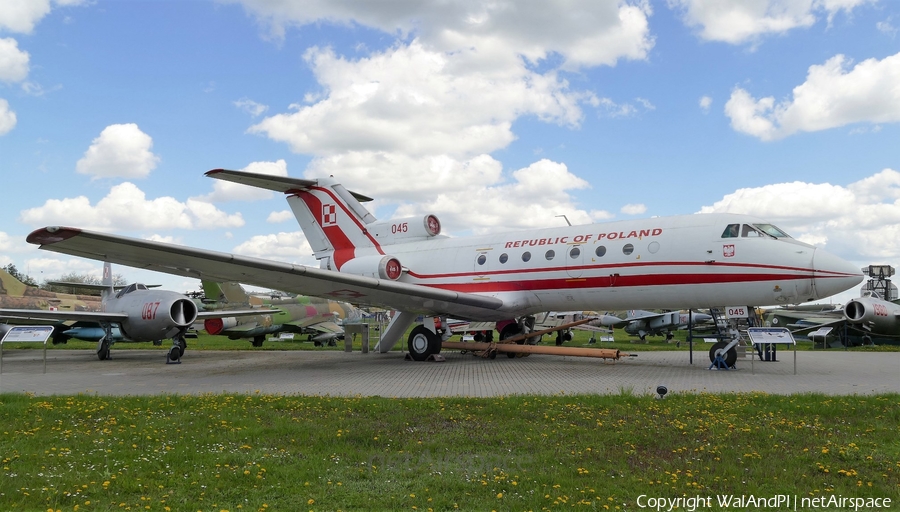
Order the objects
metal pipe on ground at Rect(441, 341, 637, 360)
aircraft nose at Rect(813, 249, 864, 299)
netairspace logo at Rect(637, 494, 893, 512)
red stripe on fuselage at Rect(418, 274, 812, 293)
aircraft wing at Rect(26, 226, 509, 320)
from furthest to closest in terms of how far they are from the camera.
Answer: metal pipe on ground at Rect(441, 341, 637, 360) < red stripe on fuselage at Rect(418, 274, 812, 293) < aircraft nose at Rect(813, 249, 864, 299) < aircraft wing at Rect(26, 226, 509, 320) < netairspace logo at Rect(637, 494, 893, 512)

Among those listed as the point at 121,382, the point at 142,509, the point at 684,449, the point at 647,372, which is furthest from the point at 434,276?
the point at 142,509

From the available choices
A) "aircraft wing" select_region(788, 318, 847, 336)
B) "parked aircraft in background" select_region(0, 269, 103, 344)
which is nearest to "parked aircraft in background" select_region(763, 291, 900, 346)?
"aircraft wing" select_region(788, 318, 847, 336)

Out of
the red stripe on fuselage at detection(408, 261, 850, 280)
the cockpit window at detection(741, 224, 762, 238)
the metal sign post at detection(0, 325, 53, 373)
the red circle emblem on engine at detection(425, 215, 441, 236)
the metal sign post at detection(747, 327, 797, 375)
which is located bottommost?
the metal sign post at detection(0, 325, 53, 373)

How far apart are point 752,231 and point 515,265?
230 inches

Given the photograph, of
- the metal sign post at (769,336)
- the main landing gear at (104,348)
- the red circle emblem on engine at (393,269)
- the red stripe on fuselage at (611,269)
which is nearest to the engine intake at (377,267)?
the red circle emblem on engine at (393,269)

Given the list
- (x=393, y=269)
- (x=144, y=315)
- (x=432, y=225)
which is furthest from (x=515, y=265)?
(x=144, y=315)

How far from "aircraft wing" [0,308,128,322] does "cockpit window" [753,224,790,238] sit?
53.9ft

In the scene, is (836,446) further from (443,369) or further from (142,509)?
(443,369)

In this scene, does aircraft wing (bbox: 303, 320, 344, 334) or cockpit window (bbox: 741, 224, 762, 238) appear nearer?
cockpit window (bbox: 741, 224, 762, 238)

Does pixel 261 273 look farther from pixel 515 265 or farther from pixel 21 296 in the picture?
pixel 21 296

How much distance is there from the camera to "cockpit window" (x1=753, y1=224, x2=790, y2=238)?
45.0 ft

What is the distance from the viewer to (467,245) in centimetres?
1841

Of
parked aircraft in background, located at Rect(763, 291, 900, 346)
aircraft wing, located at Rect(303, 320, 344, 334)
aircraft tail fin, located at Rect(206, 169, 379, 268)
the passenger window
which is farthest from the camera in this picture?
aircraft wing, located at Rect(303, 320, 344, 334)

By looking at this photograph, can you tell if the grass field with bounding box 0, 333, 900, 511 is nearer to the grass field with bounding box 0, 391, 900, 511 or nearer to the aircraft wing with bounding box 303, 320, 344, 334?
the grass field with bounding box 0, 391, 900, 511
